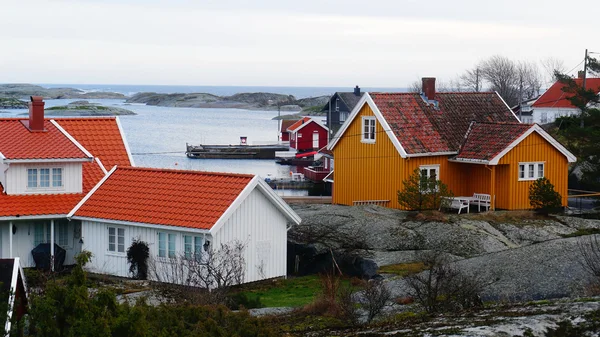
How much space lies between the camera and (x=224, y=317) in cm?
1288

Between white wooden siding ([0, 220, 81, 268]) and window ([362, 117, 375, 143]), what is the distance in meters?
13.8

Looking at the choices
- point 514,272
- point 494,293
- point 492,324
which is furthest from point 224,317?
point 514,272

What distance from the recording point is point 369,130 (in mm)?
38188

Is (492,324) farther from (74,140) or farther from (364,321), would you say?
(74,140)

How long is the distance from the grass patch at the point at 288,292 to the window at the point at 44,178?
23.9 feet

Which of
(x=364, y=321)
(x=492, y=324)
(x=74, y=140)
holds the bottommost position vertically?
(x=364, y=321)

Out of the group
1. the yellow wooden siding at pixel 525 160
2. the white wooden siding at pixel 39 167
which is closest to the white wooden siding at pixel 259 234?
the white wooden siding at pixel 39 167

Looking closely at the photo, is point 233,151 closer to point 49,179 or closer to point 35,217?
point 49,179

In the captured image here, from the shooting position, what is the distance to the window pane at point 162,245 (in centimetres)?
2584

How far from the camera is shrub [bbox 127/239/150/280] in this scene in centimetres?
2599

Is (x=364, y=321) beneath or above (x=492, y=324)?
beneath

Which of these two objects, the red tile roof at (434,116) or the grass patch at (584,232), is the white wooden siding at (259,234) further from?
the red tile roof at (434,116)

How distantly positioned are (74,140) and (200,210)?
619cm

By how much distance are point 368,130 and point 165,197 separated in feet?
43.3
